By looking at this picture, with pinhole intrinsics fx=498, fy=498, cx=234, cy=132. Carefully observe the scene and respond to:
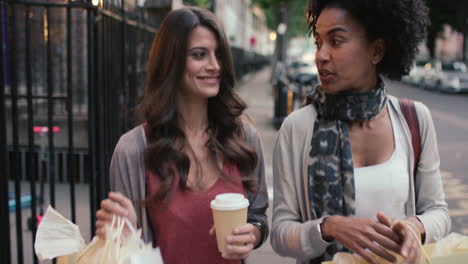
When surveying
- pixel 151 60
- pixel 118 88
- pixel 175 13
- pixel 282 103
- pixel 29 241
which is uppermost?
pixel 175 13

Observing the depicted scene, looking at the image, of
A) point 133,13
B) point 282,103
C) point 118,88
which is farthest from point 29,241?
point 282,103

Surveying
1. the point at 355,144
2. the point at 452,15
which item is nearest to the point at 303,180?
the point at 355,144

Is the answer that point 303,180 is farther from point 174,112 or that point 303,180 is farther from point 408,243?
point 174,112

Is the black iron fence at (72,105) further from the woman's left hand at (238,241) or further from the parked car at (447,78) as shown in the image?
the parked car at (447,78)

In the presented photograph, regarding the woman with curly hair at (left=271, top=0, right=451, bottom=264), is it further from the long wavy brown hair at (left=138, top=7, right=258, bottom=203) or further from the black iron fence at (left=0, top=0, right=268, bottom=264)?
the black iron fence at (left=0, top=0, right=268, bottom=264)

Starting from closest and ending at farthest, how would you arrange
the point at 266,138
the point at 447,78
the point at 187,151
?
the point at 187,151
the point at 266,138
the point at 447,78

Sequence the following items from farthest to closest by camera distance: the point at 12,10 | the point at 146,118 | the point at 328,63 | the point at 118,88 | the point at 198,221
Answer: the point at 118,88
the point at 12,10
the point at 146,118
the point at 198,221
the point at 328,63

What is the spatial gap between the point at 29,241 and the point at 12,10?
3199 mm

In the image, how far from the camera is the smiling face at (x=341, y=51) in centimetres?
192

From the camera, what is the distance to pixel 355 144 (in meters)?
2.02

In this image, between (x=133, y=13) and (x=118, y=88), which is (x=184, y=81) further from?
(x=133, y=13)

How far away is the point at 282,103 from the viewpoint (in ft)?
43.1

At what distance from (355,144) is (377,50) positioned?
1.28 ft

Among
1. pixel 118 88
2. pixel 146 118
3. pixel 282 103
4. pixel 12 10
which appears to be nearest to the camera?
pixel 146 118
